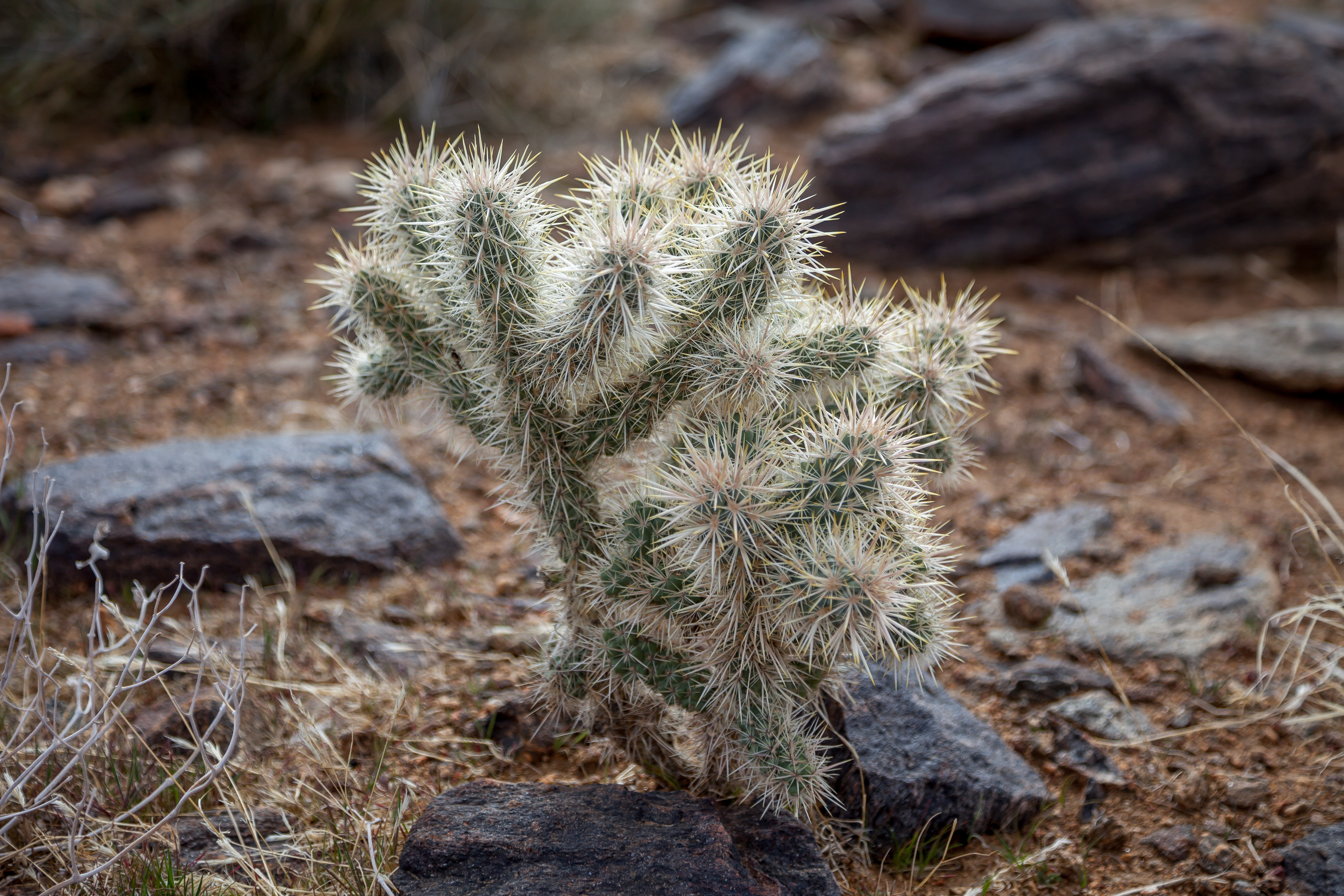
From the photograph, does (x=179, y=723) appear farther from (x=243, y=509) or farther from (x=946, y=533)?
(x=946, y=533)

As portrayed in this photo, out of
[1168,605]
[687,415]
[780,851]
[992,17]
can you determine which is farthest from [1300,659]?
[992,17]

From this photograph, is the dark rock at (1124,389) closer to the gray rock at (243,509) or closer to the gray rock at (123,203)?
the gray rock at (243,509)

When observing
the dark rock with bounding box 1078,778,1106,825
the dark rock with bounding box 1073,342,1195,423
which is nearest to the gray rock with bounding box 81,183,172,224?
the dark rock with bounding box 1073,342,1195,423

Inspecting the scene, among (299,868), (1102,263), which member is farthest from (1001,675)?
(1102,263)

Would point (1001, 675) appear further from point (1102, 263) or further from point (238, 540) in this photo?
point (1102, 263)

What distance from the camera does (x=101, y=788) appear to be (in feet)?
7.52

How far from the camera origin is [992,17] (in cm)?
806

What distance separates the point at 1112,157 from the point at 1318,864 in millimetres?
4355

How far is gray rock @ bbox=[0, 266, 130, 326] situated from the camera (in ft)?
15.0

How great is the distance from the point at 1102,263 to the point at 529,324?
4.72 meters

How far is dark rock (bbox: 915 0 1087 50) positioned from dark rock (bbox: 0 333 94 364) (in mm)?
6582

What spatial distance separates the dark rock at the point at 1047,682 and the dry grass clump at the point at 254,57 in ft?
17.7

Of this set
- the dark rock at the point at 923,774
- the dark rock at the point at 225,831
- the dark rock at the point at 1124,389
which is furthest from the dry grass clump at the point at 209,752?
the dark rock at the point at 1124,389

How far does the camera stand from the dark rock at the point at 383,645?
2889 millimetres
